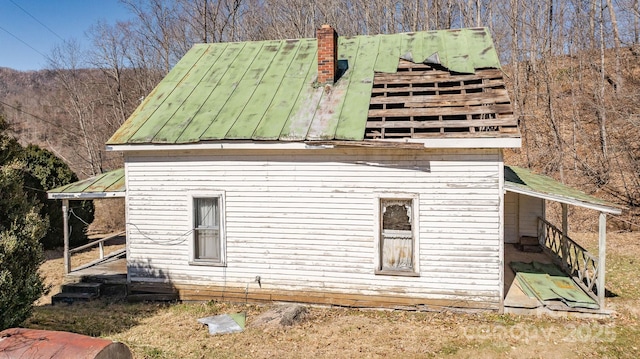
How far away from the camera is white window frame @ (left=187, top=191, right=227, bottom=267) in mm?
10938

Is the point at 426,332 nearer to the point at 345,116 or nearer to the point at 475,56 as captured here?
the point at 345,116

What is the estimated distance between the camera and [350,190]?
10.3 m

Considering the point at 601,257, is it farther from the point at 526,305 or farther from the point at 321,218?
the point at 321,218

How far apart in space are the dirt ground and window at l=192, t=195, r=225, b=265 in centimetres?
120

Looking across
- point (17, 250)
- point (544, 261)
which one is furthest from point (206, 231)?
point (544, 261)

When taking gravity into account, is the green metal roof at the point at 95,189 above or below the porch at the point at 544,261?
above

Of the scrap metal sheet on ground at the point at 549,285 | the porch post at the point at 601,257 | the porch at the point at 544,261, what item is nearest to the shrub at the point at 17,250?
the porch at the point at 544,261

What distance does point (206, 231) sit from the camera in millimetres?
11219

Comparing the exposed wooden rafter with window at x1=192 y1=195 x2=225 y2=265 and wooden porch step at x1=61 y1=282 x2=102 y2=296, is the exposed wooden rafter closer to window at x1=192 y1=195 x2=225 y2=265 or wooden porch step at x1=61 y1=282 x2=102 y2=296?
window at x1=192 y1=195 x2=225 y2=265

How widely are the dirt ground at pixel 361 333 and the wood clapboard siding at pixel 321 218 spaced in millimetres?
606

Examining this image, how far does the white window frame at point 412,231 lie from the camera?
9945 mm

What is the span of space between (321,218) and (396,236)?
1801mm

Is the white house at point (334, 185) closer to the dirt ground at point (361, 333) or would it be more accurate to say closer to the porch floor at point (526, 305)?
the porch floor at point (526, 305)

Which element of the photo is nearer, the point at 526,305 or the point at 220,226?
the point at 526,305
